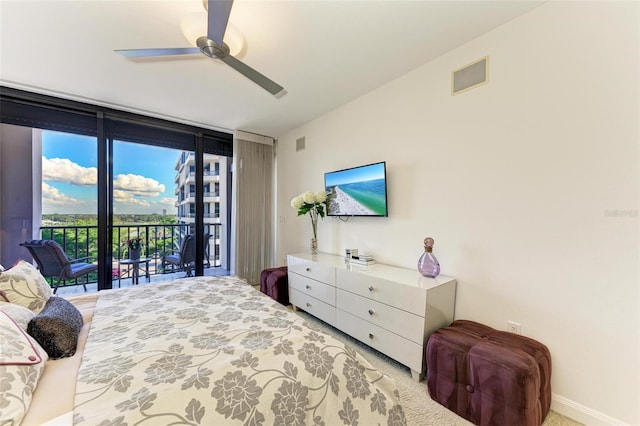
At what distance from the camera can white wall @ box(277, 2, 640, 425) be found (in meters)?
1.38

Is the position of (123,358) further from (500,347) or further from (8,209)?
(8,209)

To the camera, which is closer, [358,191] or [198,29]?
[198,29]

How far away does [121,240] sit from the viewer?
345 cm

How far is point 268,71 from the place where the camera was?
7.68ft

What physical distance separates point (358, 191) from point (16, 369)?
253 cm

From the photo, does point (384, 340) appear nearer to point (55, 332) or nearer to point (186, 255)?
point (55, 332)

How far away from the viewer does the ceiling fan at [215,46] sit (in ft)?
3.97

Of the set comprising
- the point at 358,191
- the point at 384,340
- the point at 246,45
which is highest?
the point at 246,45

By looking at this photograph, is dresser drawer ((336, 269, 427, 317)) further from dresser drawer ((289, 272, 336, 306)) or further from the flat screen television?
the flat screen television

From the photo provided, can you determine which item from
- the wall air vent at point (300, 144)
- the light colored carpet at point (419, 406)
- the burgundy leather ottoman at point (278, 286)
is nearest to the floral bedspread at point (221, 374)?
the light colored carpet at point (419, 406)

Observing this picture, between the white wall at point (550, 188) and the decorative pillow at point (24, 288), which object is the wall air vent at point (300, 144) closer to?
the white wall at point (550, 188)

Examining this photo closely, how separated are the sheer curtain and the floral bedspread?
2.50 metres

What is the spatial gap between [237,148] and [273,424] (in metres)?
3.71

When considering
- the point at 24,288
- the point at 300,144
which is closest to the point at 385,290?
the point at 24,288
